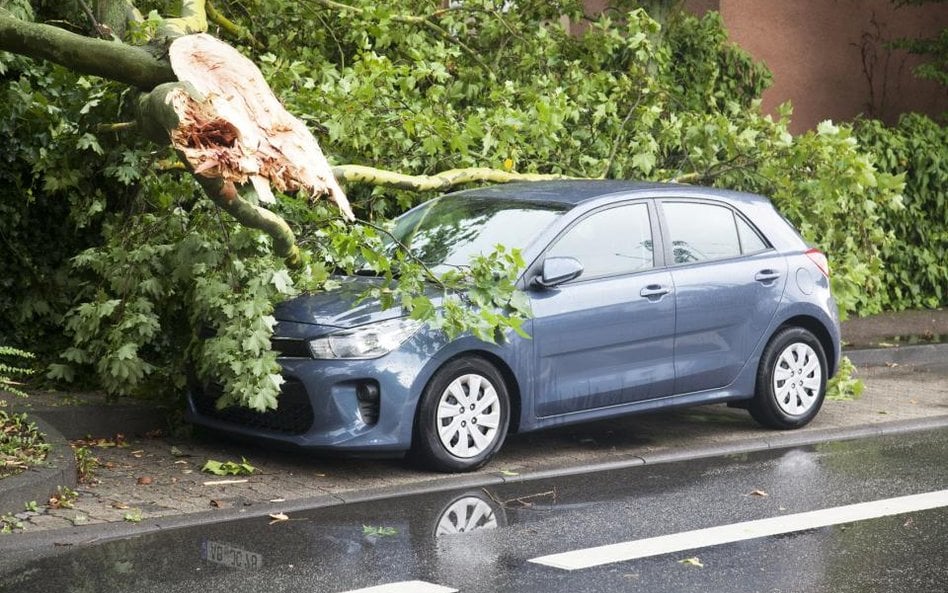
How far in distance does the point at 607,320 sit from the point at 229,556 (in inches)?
124

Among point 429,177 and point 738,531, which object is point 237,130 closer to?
point 738,531

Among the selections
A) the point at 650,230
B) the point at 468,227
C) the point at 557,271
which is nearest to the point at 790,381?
the point at 650,230

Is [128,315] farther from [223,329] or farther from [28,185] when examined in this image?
[28,185]

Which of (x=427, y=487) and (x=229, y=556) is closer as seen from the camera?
(x=229, y=556)

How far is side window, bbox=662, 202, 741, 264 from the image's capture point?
9391 mm

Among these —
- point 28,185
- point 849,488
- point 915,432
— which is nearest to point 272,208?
point 28,185

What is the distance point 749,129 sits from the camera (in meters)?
11.0

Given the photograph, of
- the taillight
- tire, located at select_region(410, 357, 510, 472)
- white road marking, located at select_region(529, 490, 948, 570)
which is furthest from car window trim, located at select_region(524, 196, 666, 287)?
white road marking, located at select_region(529, 490, 948, 570)

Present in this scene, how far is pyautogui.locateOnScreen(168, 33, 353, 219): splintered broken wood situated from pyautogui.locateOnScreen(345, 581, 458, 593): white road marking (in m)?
1.95

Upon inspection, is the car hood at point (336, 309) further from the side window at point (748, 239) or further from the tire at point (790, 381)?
the tire at point (790, 381)

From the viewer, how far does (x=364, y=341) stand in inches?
317

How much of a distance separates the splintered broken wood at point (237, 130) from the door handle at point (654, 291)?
2195mm

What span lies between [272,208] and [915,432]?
4.53 metres

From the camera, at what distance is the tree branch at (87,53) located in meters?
7.29
